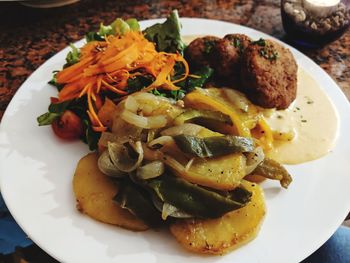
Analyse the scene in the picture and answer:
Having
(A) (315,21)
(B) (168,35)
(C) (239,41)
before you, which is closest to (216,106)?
(C) (239,41)

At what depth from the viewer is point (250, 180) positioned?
6.79 feet

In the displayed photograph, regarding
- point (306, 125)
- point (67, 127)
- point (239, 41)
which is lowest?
point (306, 125)

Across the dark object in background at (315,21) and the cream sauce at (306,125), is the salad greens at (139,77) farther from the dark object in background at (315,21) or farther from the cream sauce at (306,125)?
the dark object in background at (315,21)

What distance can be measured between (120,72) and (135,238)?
2.92ft

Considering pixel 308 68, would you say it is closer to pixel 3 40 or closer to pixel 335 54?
pixel 335 54

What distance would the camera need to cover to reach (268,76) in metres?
2.41

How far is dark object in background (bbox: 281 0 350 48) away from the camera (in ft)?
9.56

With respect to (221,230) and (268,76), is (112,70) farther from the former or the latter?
(221,230)

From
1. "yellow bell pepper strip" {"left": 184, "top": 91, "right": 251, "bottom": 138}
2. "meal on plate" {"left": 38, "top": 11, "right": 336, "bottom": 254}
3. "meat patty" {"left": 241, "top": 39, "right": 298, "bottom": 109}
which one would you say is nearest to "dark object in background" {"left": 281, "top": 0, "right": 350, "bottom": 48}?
"meal on plate" {"left": 38, "top": 11, "right": 336, "bottom": 254}

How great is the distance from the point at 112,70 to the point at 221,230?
1.00 m

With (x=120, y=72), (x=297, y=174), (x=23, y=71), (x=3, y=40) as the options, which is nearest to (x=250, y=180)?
(x=297, y=174)

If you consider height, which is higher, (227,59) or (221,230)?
(227,59)

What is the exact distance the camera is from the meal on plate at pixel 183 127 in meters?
1.83

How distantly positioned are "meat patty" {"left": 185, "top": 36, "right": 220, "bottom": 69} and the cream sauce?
0.50 metres
